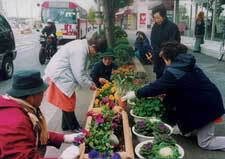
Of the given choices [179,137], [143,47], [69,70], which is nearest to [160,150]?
[179,137]

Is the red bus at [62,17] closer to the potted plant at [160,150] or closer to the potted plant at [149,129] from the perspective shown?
the potted plant at [149,129]

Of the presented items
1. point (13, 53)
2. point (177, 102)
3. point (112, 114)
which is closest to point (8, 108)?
point (112, 114)

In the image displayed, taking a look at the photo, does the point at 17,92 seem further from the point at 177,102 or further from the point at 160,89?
the point at 177,102

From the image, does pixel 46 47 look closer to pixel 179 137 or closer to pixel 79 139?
pixel 179 137

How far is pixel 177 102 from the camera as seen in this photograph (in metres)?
3.55

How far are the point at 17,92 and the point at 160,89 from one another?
1.79m

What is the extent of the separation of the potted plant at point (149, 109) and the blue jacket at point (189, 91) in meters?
0.30

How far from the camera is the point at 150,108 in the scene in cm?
375

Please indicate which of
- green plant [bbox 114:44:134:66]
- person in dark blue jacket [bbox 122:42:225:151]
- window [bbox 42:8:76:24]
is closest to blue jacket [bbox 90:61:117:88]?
person in dark blue jacket [bbox 122:42:225:151]

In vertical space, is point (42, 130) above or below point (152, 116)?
above

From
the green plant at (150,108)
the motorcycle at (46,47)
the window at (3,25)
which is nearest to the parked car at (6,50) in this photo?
the window at (3,25)

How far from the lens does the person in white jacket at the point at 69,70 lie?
3.99 metres

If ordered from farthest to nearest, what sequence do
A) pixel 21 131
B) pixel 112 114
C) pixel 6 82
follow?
pixel 6 82 → pixel 112 114 → pixel 21 131

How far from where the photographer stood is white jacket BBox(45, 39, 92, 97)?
13.2 feet
